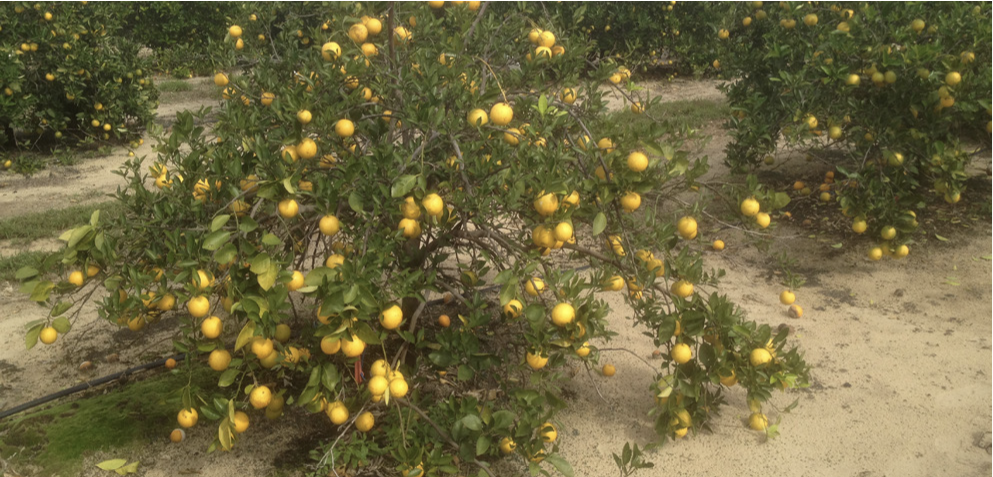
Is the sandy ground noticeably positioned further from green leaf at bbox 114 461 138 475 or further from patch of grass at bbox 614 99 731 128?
patch of grass at bbox 614 99 731 128

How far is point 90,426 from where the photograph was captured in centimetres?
254

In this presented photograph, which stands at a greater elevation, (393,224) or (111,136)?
(393,224)

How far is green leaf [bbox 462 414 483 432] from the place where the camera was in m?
1.95

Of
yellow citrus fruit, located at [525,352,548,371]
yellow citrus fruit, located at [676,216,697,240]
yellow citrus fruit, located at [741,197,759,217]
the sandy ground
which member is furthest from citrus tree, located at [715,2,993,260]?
yellow citrus fruit, located at [525,352,548,371]

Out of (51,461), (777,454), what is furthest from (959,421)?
(51,461)

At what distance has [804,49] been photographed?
4.31m

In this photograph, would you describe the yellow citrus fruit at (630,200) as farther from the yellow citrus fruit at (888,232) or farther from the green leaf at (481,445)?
the yellow citrus fruit at (888,232)

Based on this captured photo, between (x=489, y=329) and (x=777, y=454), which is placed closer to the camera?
(x=777, y=454)

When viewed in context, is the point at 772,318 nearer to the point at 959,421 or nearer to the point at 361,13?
the point at 959,421

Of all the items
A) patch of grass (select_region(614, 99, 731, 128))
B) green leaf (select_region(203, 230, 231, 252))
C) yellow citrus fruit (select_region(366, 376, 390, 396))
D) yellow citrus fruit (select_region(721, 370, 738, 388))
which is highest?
green leaf (select_region(203, 230, 231, 252))

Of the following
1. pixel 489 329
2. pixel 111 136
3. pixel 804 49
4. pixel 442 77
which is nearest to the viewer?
pixel 442 77

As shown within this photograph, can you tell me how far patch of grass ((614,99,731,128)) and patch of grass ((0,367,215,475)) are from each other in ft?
16.4

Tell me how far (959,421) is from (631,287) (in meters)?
1.35

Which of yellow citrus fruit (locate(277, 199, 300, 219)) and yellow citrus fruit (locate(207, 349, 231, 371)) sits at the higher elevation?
yellow citrus fruit (locate(277, 199, 300, 219))
